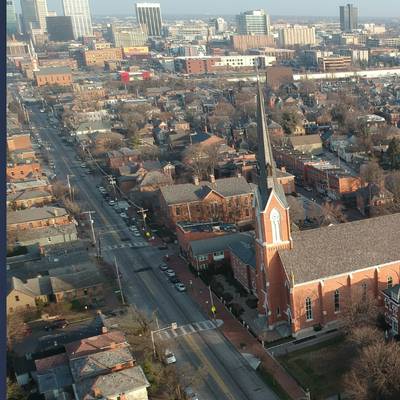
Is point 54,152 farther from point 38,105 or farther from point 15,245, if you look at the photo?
point 38,105

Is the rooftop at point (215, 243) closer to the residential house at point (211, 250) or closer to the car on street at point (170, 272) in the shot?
the residential house at point (211, 250)

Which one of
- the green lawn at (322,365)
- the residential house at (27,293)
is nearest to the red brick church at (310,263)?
the green lawn at (322,365)

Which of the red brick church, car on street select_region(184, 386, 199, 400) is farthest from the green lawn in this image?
car on street select_region(184, 386, 199, 400)

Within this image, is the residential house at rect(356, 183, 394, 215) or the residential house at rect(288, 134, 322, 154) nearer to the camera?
the residential house at rect(356, 183, 394, 215)

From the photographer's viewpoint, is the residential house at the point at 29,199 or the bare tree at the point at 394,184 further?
the residential house at the point at 29,199

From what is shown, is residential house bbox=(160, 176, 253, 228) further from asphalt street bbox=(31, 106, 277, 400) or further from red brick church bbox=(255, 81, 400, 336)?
red brick church bbox=(255, 81, 400, 336)

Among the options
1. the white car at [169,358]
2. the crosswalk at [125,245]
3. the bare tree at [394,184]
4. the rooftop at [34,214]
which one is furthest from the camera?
the rooftop at [34,214]

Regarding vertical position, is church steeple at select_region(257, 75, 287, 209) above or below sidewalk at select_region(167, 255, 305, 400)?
above
